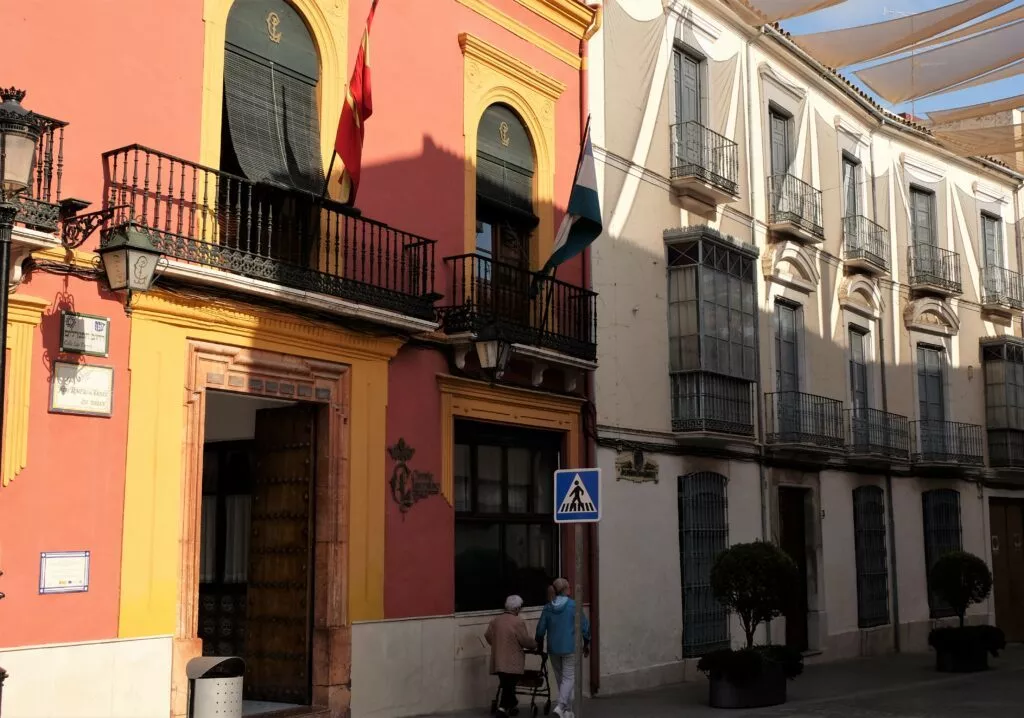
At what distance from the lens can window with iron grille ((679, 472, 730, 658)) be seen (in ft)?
52.6

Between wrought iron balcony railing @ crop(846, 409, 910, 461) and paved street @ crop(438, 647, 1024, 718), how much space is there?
3.72m

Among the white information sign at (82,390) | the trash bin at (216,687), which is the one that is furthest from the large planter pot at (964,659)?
the white information sign at (82,390)

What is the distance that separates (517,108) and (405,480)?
4921 mm

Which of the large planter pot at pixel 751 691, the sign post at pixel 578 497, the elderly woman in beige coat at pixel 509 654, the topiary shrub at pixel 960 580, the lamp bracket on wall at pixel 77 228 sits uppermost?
Result: the lamp bracket on wall at pixel 77 228

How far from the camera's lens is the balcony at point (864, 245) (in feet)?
67.9

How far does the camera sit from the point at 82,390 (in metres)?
8.85

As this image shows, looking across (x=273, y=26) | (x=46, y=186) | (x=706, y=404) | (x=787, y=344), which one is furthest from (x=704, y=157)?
(x=46, y=186)

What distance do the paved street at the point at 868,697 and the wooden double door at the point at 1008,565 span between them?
20.3 feet

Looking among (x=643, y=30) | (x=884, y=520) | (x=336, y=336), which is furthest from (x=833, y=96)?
(x=336, y=336)

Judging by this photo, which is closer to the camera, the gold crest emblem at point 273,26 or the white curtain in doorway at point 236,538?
the gold crest emblem at point 273,26

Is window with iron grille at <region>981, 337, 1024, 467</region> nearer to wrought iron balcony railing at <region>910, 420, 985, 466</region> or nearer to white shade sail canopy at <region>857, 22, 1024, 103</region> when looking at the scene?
wrought iron balcony railing at <region>910, 420, 985, 466</region>

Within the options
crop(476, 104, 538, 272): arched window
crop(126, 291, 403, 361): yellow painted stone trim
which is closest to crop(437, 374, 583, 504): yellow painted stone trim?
crop(126, 291, 403, 361): yellow painted stone trim

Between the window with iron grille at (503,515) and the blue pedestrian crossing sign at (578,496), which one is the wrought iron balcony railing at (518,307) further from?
the blue pedestrian crossing sign at (578,496)

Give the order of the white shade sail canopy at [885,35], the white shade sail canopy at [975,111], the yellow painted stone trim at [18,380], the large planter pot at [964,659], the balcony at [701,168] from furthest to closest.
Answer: the white shade sail canopy at [975,111] < the white shade sail canopy at [885,35] < the large planter pot at [964,659] < the balcony at [701,168] < the yellow painted stone trim at [18,380]
